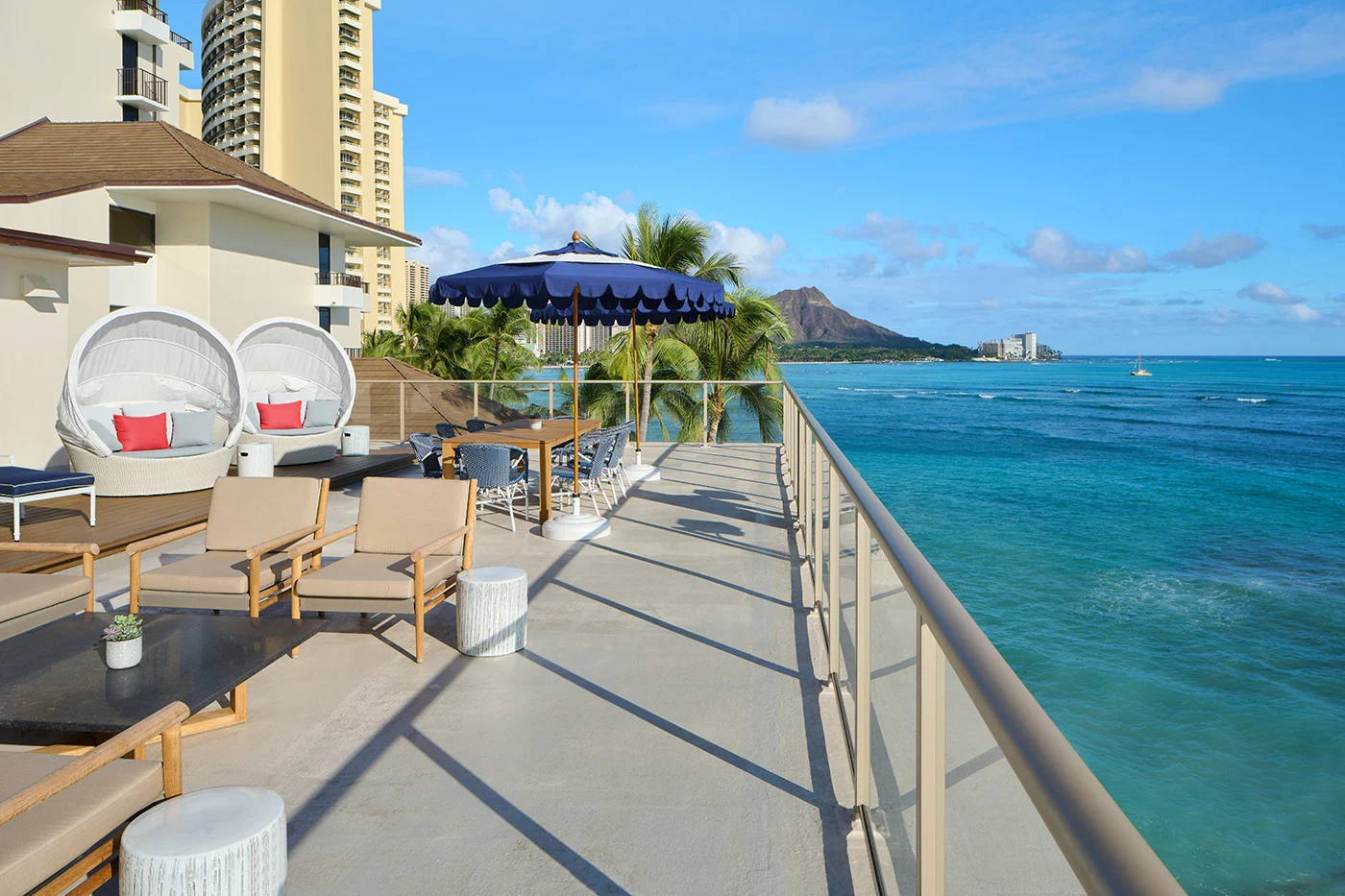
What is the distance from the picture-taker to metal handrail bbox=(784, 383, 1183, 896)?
802mm

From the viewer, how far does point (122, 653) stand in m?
3.30

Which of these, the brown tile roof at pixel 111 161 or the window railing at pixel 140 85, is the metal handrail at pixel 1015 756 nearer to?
the brown tile roof at pixel 111 161

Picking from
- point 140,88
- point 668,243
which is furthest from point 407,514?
point 140,88

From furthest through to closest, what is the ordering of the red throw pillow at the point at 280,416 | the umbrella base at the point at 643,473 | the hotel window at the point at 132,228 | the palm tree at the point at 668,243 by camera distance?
1. the palm tree at the point at 668,243
2. the hotel window at the point at 132,228
3. the red throw pillow at the point at 280,416
4. the umbrella base at the point at 643,473

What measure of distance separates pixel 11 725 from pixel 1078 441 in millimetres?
48580

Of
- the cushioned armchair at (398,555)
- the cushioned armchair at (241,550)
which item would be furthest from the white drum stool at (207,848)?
the cushioned armchair at (241,550)

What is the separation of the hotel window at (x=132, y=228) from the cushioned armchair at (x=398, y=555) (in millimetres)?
11594

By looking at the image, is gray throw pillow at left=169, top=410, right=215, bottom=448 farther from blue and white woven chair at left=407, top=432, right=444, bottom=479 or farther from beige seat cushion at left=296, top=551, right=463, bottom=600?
beige seat cushion at left=296, top=551, right=463, bottom=600

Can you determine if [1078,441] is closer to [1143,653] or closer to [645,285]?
[1143,653]

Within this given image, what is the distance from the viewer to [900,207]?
86.8m

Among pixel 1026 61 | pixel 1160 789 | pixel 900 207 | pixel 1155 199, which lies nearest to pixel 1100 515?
pixel 1160 789

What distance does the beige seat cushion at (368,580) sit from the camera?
448cm

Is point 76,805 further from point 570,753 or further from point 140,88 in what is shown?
point 140,88

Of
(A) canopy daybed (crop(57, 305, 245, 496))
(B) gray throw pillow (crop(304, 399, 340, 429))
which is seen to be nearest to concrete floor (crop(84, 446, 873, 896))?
(A) canopy daybed (crop(57, 305, 245, 496))
